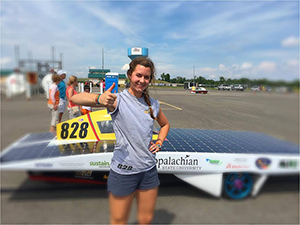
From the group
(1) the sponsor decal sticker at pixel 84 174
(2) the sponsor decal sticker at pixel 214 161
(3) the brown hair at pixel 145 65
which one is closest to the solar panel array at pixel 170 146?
(2) the sponsor decal sticker at pixel 214 161

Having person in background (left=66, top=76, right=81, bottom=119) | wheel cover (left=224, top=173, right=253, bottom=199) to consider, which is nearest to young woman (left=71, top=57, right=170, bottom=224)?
wheel cover (left=224, top=173, right=253, bottom=199)

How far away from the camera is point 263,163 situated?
6.44 ft

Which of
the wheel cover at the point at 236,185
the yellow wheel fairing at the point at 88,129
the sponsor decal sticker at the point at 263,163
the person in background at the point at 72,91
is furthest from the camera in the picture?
the person in background at the point at 72,91

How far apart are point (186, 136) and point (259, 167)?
0.98 metres

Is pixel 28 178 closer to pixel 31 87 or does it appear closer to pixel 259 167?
pixel 31 87

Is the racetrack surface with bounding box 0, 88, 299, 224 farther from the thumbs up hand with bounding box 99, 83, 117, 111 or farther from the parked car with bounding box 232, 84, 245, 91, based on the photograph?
the thumbs up hand with bounding box 99, 83, 117, 111

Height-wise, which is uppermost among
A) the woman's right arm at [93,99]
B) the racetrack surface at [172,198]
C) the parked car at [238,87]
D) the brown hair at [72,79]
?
the brown hair at [72,79]

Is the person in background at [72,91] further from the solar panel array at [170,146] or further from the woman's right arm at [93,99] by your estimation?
the woman's right arm at [93,99]

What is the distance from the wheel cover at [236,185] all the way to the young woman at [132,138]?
132 centimetres

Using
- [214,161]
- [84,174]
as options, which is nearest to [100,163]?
[84,174]

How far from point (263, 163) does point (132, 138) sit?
60.5 inches

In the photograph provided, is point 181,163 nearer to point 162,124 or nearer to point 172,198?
point 172,198

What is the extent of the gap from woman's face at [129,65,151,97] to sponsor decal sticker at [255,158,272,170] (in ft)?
5.02

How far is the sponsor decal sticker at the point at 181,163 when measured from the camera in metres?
2.13
